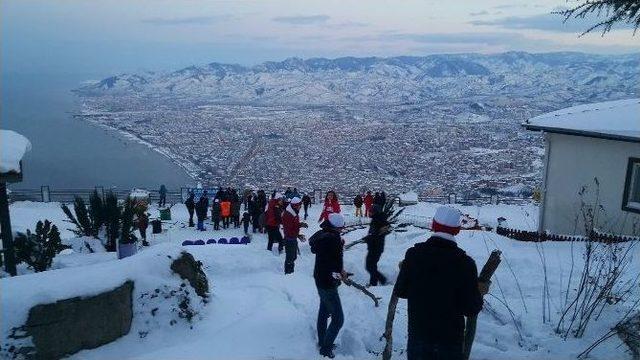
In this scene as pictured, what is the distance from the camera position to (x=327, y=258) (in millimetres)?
5297

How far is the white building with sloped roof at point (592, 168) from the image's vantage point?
11.1 meters

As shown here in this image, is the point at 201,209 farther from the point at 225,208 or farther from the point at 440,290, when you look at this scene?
the point at 440,290

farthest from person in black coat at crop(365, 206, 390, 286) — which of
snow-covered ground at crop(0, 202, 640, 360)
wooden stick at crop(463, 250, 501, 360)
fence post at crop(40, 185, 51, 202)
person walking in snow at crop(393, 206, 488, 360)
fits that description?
fence post at crop(40, 185, 51, 202)

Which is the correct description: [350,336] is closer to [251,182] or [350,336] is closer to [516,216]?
[516,216]

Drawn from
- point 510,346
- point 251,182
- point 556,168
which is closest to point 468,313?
point 510,346

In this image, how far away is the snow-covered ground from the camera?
518cm

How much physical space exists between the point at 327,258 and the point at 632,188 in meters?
9.30

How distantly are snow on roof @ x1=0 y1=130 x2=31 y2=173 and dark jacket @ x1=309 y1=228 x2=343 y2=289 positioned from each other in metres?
4.17

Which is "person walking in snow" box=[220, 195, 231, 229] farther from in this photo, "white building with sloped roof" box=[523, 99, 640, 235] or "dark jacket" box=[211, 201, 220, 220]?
"white building with sloped roof" box=[523, 99, 640, 235]

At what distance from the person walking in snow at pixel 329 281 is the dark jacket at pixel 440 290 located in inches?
60.1

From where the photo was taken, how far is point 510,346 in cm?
544

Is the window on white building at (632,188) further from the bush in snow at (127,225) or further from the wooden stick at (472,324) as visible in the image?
→ the bush in snow at (127,225)

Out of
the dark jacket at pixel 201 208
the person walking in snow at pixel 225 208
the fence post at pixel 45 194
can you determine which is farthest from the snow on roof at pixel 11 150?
the fence post at pixel 45 194

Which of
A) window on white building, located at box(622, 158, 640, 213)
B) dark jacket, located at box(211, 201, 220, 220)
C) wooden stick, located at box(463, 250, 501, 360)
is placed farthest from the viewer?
dark jacket, located at box(211, 201, 220, 220)
